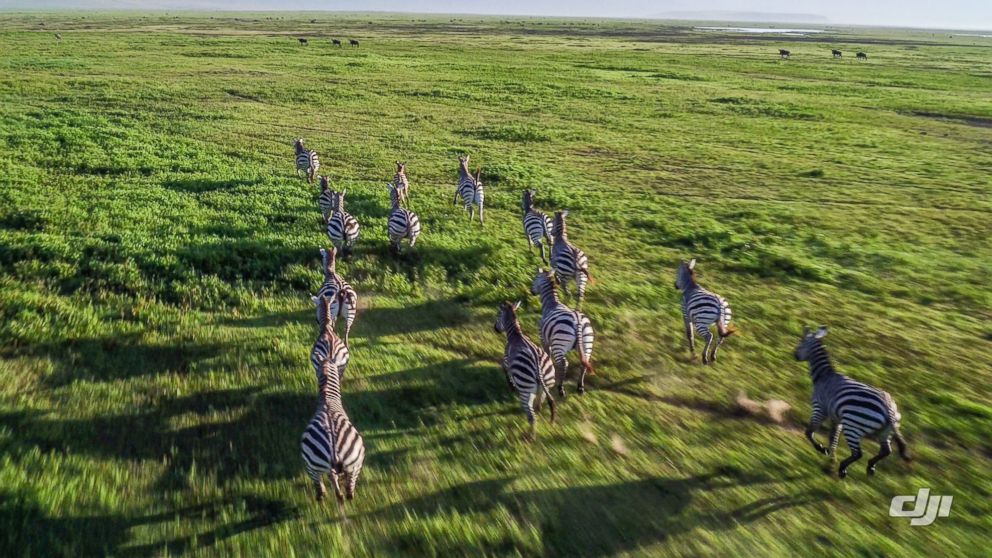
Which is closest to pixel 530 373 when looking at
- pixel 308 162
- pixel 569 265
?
pixel 569 265

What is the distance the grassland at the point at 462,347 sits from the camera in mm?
6797

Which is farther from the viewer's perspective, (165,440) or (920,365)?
(920,365)

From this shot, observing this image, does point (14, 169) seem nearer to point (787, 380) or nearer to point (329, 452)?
point (329, 452)

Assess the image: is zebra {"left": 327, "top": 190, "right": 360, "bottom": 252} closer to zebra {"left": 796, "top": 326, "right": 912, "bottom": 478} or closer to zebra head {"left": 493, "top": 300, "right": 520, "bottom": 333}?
zebra head {"left": 493, "top": 300, "right": 520, "bottom": 333}

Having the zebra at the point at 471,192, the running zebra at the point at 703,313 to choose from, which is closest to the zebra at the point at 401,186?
the zebra at the point at 471,192

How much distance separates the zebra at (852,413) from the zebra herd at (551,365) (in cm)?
1

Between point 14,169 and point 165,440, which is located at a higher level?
point 14,169

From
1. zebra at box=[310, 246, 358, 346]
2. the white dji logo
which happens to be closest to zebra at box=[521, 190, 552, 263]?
zebra at box=[310, 246, 358, 346]

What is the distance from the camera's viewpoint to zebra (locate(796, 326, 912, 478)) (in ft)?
23.0

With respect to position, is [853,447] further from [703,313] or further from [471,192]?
[471,192]

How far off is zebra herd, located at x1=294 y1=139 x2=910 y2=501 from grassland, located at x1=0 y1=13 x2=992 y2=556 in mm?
512

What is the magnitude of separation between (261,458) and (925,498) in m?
8.92

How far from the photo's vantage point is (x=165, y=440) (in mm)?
7809

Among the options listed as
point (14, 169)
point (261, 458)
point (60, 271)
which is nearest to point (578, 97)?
point (14, 169)
